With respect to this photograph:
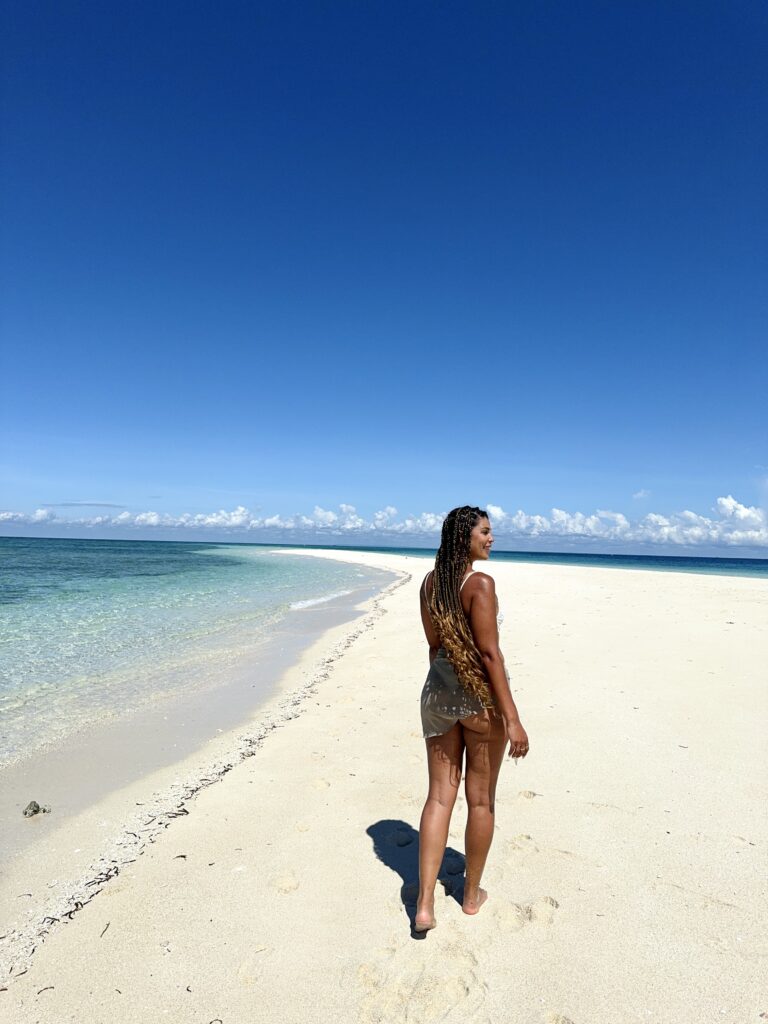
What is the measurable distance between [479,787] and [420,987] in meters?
1.00

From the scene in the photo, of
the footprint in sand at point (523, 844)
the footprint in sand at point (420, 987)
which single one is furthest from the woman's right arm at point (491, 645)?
the footprint in sand at point (523, 844)

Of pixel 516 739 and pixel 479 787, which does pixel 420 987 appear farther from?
pixel 516 739

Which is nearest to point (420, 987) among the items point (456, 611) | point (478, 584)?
point (456, 611)

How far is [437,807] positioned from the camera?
3.44 m

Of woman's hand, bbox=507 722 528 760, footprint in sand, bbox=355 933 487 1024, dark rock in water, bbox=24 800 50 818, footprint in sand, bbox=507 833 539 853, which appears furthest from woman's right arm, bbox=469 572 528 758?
dark rock in water, bbox=24 800 50 818

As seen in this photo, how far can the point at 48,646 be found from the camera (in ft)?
39.6

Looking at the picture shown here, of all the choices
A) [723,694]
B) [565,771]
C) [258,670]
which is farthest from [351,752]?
[723,694]

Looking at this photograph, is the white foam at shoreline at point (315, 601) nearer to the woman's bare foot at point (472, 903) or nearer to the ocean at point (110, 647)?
the ocean at point (110, 647)

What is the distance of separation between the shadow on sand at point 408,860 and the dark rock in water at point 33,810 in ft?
9.65

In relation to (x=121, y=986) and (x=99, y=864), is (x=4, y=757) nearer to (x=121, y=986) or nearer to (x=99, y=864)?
(x=99, y=864)

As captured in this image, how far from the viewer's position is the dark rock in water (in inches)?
194

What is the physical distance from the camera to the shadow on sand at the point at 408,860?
145 inches

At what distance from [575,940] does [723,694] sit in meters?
5.95

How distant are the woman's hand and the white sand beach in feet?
3.53
